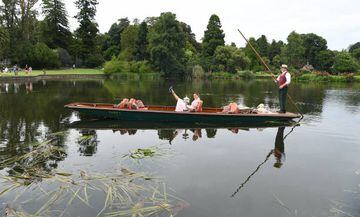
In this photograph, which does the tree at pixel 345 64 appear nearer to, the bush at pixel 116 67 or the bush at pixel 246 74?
the bush at pixel 246 74

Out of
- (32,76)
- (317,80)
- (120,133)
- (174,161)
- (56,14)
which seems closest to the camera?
(174,161)

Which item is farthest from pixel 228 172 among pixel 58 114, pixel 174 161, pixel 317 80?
pixel 317 80

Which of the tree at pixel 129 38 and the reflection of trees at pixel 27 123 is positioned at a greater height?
the tree at pixel 129 38

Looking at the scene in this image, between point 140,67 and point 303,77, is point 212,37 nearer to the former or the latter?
point 140,67

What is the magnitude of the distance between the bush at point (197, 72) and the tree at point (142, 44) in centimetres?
920

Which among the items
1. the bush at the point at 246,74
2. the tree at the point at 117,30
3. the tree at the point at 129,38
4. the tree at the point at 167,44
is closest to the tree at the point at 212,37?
the bush at the point at 246,74

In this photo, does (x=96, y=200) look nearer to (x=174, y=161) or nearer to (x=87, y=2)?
(x=174, y=161)

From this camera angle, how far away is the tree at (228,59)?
197ft

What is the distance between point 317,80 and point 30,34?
45.5 m

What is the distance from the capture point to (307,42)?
2756 inches

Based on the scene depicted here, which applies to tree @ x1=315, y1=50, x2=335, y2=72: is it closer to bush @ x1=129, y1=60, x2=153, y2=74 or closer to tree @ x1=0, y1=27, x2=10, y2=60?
bush @ x1=129, y1=60, x2=153, y2=74

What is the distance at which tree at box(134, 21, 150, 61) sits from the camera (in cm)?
6091

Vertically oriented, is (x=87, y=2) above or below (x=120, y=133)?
above

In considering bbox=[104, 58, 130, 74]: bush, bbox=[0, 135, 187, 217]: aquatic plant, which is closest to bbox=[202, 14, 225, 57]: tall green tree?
bbox=[104, 58, 130, 74]: bush
